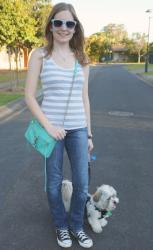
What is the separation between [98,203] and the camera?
3.57 meters

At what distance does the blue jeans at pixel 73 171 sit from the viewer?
3.23 meters

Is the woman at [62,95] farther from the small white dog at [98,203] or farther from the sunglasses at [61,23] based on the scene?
the small white dog at [98,203]

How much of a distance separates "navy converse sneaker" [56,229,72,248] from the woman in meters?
0.25

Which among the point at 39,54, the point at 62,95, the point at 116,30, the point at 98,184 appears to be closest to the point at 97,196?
the point at 62,95

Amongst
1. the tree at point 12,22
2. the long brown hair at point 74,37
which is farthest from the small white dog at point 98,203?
the tree at point 12,22

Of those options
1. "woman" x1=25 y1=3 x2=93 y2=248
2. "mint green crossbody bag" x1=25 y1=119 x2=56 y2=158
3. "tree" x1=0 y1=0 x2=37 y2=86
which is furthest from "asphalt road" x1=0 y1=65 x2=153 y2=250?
"tree" x1=0 y1=0 x2=37 y2=86

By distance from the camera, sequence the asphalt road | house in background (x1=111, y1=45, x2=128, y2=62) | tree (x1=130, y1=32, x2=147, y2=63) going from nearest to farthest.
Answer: the asphalt road → tree (x1=130, y1=32, x2=147, y2=63) → house in background (x1=111, y1=45, x2=128, y2=62)

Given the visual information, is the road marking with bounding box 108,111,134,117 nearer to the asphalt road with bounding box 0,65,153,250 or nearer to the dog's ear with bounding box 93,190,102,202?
the asphalt road with bounding box 0,65,153,250

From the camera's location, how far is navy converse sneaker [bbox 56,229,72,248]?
3465 mm

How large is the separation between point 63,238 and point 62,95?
4.26 ft

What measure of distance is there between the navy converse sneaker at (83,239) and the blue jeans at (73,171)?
157 millimetres

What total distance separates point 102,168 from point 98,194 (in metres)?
2.30

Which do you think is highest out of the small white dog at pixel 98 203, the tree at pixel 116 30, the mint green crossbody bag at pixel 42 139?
the tree at pixel 116 30

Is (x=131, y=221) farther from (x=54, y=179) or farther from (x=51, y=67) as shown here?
(x=51, y=67)
